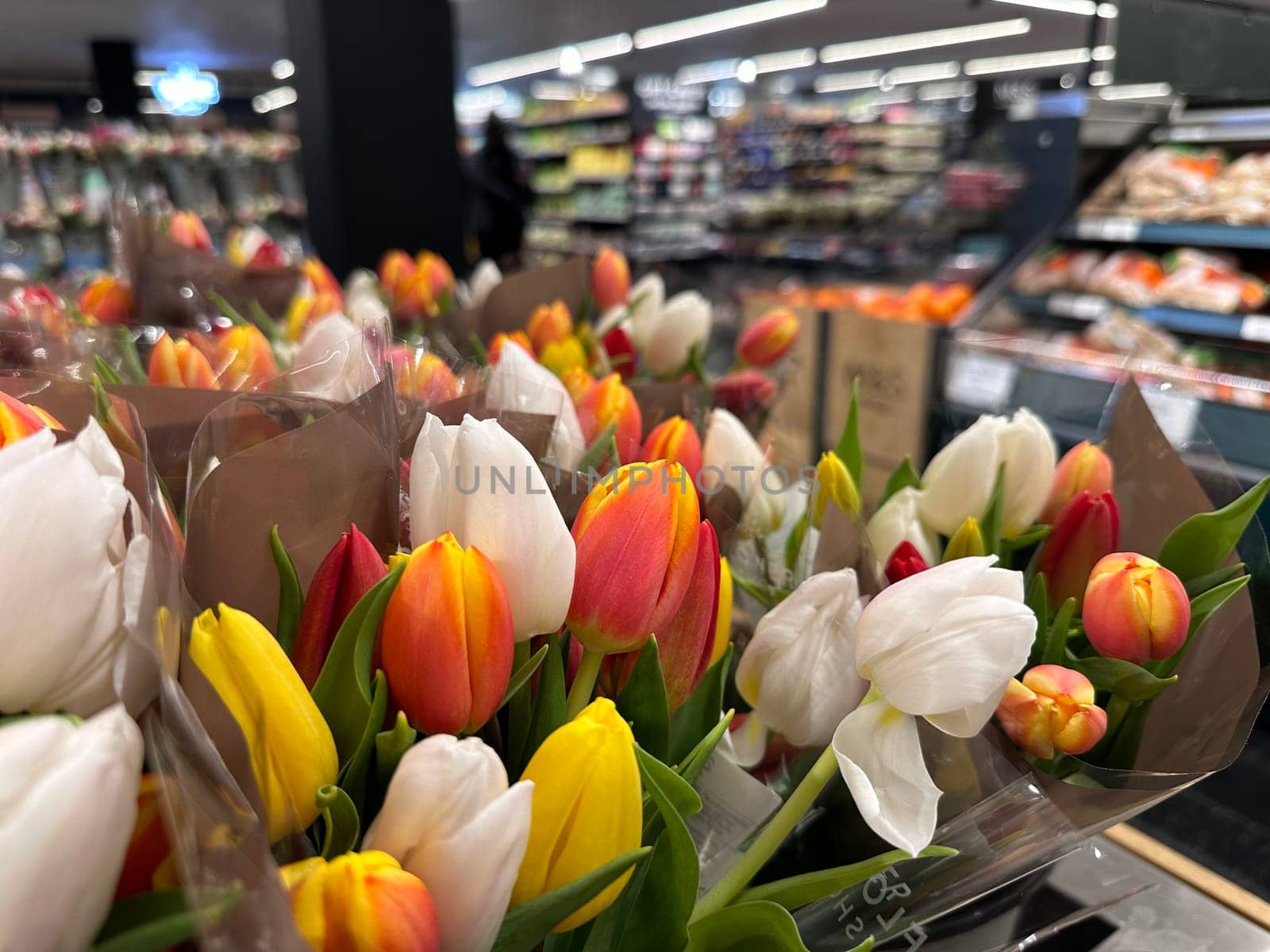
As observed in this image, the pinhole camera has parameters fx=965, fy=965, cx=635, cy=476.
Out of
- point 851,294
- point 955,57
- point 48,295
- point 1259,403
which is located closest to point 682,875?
point 48,295

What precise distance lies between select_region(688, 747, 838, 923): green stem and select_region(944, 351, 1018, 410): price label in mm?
2467

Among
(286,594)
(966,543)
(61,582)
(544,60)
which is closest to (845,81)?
(544,60)

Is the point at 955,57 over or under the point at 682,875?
over

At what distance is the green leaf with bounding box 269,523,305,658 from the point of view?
0.45 m

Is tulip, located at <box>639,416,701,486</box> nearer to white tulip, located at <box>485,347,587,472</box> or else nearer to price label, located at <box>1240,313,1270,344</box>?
white tulip, located at <box>485,347,587,472</box>

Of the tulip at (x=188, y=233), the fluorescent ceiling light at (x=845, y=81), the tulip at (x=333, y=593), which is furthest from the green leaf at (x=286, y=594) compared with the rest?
the fluorescent ceiling light at (x=845, y=81)

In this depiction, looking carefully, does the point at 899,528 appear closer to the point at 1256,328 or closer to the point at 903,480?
the point at 903,480

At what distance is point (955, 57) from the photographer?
12.5 m

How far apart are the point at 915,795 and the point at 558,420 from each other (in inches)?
13.2

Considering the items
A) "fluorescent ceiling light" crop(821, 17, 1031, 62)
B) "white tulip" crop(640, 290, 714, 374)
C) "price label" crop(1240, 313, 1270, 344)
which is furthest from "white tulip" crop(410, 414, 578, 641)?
"fluorescent ceiling light" crop(821, 17, 1031, 62)

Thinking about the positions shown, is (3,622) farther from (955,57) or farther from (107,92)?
(955,57)

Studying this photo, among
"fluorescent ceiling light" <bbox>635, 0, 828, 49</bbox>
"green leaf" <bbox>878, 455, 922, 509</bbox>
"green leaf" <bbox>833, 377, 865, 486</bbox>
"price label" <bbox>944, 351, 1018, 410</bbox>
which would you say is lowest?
"price label" <bbox>944, 351, 1018, 410</bbox>

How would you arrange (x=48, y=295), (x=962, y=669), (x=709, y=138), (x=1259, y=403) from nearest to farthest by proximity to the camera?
(x=962, y=669)
(x=48, y=295)
(x=1259, y=403)
(x=709, y=138)

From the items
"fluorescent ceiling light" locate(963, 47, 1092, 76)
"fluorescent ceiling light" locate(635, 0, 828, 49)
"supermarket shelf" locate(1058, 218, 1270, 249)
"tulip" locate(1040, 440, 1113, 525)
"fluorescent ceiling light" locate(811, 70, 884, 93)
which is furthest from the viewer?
"fluorescent ceiling light" locate(811, 70, 884, 93)
